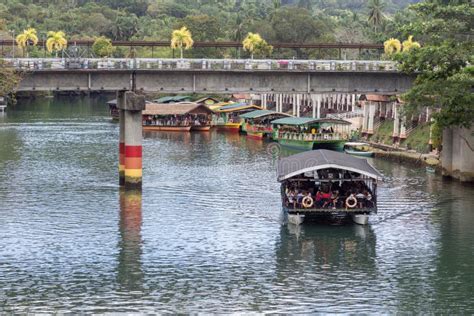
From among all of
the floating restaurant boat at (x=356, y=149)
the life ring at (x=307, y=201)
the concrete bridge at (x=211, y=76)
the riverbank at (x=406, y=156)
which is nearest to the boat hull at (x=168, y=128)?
the floating restaurant boat at (x=356, y=149)

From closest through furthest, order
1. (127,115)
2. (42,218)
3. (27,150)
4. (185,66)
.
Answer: (42,218), (127,115), (185,66), (27,150)

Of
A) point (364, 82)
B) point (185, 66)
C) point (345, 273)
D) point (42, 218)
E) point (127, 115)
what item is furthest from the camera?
point (364, 82)

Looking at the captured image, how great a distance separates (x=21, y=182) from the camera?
81.7 m

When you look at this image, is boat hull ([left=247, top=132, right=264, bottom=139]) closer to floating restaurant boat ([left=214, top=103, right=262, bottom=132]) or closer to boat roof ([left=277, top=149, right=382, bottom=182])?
floating restaurant boat ([left=214, top=103, right=262, bottom=132])

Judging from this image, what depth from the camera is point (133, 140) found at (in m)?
77.3

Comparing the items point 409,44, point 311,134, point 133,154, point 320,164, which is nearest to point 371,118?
point 311,134

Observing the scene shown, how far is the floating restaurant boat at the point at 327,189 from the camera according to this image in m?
63.2

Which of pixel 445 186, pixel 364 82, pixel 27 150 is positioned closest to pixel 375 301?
pixel 445 186

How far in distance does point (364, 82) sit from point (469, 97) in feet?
63.5

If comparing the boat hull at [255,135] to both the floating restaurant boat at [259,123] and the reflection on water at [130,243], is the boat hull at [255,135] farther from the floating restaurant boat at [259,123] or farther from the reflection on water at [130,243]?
the reflection on water at [130,243]

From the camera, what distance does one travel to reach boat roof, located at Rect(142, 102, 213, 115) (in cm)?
14350

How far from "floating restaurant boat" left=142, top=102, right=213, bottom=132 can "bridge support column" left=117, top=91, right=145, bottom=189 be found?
6356cm

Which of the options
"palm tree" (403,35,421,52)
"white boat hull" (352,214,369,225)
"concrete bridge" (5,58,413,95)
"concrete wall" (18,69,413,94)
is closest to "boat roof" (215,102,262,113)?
"palm tree" (403,35,421,52)

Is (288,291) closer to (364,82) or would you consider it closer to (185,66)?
(185,66)
